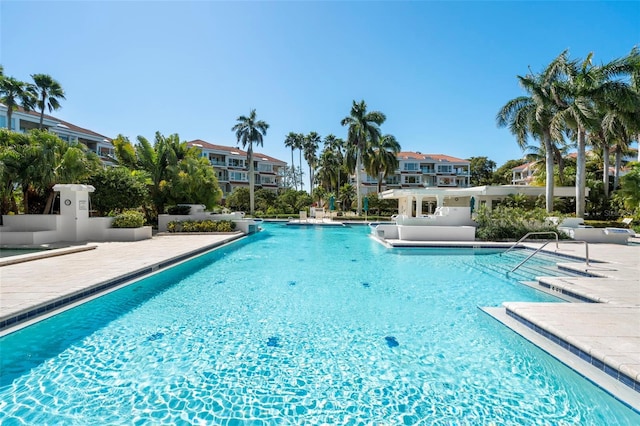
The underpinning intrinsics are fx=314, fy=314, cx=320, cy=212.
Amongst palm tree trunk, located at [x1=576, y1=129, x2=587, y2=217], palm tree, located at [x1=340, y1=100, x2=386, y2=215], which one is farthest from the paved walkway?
palm tree, located at [x1=340, y1=100, x2=386, y2=215]

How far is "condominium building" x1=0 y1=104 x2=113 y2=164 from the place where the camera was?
31.1 metres

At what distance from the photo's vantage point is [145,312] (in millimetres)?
6590

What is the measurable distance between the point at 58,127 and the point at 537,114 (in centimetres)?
4691

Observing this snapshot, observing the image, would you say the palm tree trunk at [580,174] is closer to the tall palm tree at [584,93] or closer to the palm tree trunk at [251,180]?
the tall palm tree at [584,93]

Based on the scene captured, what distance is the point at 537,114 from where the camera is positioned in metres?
20.5

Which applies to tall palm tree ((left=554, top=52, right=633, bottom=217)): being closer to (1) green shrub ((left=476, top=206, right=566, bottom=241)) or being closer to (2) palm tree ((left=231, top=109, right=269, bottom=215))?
(1) green shrub ((left=476, top=206, right=566, bottom=241))

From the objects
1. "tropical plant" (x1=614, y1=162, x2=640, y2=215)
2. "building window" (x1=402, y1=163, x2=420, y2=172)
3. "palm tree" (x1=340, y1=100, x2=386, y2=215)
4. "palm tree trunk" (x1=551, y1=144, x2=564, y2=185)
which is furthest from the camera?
"building window" (x1=402, y1=163, x2=420, y2=172)

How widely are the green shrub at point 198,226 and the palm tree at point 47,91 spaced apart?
23018mm

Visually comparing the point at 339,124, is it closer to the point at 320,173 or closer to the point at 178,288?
the point at 320,173

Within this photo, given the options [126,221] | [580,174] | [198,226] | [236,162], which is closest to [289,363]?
[126,221]

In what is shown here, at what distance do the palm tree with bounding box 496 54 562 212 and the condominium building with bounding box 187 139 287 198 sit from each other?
35054mm

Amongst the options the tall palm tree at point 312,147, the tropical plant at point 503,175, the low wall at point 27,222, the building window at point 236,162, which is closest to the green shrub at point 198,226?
the low wall at point 27,222

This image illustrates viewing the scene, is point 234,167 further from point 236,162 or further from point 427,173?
point 427,173

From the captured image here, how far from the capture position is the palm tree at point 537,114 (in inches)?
813
